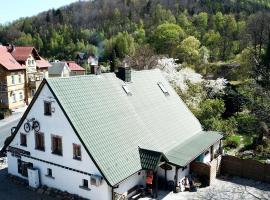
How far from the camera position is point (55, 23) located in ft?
609

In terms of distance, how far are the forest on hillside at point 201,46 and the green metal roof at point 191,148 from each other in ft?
16.1

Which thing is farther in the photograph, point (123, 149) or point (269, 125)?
point (269, 125)

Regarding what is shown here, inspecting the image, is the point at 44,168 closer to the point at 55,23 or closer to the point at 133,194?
the point at 133,194

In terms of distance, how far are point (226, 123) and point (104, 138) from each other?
1608 cm

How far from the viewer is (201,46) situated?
297 feet

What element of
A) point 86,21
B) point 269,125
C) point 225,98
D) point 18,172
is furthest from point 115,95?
point 86,21

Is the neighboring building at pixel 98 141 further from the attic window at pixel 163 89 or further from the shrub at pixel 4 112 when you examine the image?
the shrub at pixel 4 112

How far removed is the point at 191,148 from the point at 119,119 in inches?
226

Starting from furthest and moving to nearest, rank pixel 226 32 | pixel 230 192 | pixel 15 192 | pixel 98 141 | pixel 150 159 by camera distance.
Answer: pixel 226 32 → pixel 230 192 → pixel 15 192 → pixel 150 159 → pixel 98 141

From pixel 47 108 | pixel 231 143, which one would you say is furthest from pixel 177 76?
pixel 47 108

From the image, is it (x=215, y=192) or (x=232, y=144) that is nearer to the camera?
(x=215, y=192)

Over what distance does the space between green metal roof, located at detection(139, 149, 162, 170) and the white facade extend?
9.70 ft

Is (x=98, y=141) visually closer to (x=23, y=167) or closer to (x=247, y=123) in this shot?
(x=23, y=167)

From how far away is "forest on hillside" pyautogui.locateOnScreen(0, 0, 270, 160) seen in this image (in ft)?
115
